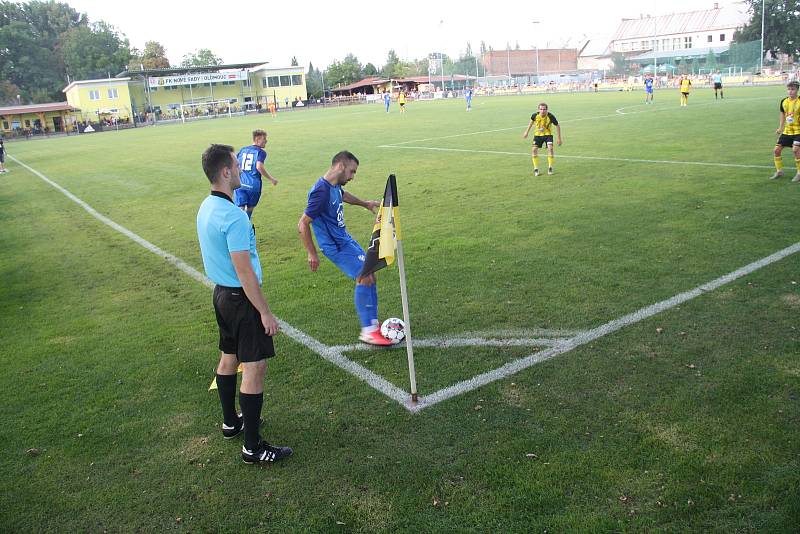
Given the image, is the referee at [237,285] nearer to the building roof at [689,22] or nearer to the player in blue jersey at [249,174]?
the player in blue jersey at [249,174]

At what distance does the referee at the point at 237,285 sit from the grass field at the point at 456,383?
0.43 metres

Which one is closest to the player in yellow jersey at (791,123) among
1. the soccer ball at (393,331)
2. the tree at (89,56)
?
A: the soccer ball at (393,331)

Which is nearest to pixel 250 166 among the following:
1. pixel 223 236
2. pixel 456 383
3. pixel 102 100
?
pixel 456 383

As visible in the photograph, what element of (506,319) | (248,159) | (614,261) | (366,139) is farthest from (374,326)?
(366,139)

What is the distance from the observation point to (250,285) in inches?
166

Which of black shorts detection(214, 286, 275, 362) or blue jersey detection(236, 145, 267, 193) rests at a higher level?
blue jersey detection(236, 145, 267, 193)

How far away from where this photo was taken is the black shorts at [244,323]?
4.38 m

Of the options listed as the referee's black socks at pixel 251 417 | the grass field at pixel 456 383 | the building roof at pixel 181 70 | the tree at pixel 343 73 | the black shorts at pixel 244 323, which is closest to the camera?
the grass field at pixel 456 383

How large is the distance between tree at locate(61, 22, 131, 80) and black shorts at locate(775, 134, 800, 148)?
397 feet

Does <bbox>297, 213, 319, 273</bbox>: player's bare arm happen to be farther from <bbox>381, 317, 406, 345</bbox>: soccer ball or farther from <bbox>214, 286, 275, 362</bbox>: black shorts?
<bbox>214, 286, 275, 362</bbox>: black shorts

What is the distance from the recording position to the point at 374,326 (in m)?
6.66

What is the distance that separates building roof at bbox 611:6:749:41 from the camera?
112812mm

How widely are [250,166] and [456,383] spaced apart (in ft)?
24.7

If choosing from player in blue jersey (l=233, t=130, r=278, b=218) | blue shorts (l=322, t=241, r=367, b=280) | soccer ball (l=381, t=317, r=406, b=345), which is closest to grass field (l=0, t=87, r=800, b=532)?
soccer ball (l=381, t=317, r=406, b=345)
